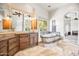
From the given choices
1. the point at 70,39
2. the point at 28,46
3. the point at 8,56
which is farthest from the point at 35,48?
the point at 70,39

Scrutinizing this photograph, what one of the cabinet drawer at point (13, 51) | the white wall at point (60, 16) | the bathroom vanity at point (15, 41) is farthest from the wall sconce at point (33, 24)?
the cabinet drawer at point (13, 51)

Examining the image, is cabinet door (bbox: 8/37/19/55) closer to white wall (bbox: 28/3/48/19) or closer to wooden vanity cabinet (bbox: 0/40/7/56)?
wooden vanity cabinet (bbox: 0/40/7/56)

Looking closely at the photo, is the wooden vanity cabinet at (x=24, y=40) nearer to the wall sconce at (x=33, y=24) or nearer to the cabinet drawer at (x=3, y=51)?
the wall sconce at (x=33, y=24)

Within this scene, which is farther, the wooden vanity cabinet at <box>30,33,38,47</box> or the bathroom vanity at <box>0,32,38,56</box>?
the wooden vanity cabinet at <box>30,33,38,47</box>

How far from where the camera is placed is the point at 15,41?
7.31 ft

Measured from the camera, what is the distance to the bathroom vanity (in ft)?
7.06

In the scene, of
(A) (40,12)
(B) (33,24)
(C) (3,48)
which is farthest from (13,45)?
(A) (40,12)

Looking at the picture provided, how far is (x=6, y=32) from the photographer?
7.07ft

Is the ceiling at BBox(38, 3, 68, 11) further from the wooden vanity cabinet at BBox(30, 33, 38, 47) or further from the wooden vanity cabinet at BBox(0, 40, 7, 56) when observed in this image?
the wooden vanity cabinet at BBox(0, 40, 7, 56)

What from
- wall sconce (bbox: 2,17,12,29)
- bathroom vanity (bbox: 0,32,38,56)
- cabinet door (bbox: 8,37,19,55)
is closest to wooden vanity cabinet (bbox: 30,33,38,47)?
bathroom vanity (bbox: 0,32,38,56)

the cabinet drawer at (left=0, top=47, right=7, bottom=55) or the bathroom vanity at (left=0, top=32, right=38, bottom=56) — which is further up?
the bathroom vanity at (left=0, top=32, right=38, bottom=56)

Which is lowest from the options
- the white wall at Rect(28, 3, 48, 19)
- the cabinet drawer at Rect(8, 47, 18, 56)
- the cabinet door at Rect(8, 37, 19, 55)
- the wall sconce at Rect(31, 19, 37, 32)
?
the cabinet drawer at Rect(8, 47, 18, 56)

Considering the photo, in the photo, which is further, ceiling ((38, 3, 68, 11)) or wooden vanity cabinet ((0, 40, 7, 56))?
ceiling ((38, 3, 68, 11))

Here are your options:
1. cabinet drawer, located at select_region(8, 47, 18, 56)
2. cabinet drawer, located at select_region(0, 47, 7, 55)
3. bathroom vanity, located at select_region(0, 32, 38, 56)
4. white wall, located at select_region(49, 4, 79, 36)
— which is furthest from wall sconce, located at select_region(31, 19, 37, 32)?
cabinet drawer, located at select_region(0, 47, 7, 55)
